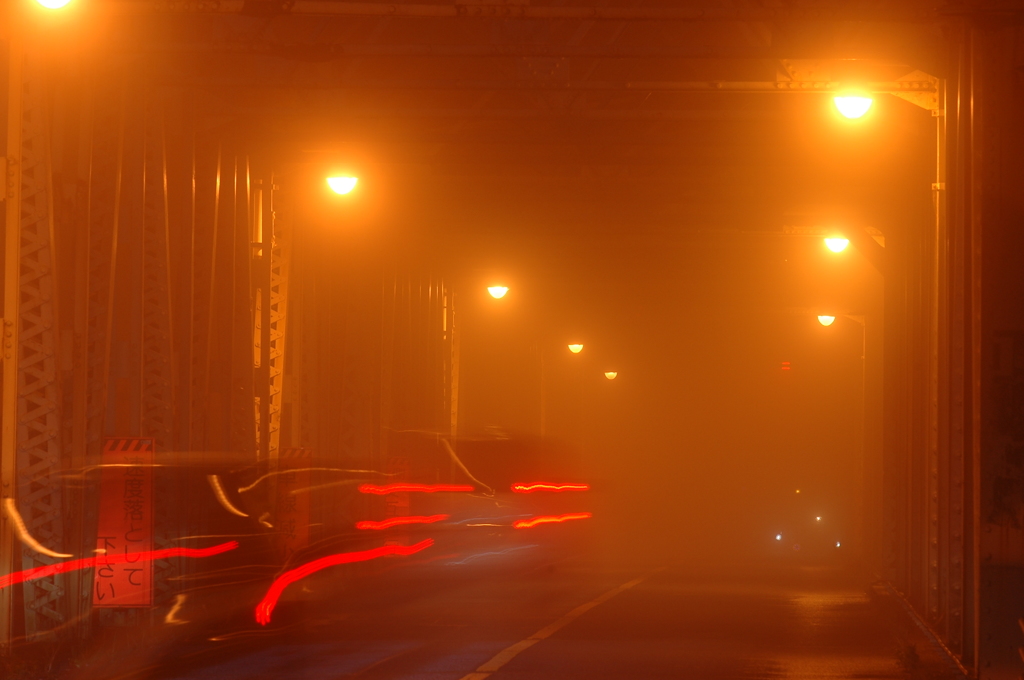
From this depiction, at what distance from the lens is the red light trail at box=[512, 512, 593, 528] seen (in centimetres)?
2044

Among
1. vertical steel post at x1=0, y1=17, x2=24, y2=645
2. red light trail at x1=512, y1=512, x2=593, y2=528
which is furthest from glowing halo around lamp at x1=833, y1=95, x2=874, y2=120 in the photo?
red light trail at x1=512, y1=512, x2=593, y2=528

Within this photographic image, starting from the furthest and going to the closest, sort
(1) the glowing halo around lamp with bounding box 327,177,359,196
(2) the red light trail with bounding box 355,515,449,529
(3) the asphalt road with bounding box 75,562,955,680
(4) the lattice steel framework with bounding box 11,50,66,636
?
(1) the glowing halo around lamp with bounding box 327,177,359,196
(2) the red light trail with bounding box 355,515,449,529
(4) the lattice steel framework with bounding box 11,50,66,636
(3) the asphalt road with bounding box 75,562,955,680

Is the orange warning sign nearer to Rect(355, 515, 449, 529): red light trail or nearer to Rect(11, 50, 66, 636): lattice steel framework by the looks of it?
Rect(11, 50, 66, 636): lattice steel framework

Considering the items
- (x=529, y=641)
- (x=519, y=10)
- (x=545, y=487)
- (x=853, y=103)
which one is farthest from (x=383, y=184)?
(x=519, y=10)

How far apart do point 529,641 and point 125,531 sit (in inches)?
158

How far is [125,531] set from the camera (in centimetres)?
1117

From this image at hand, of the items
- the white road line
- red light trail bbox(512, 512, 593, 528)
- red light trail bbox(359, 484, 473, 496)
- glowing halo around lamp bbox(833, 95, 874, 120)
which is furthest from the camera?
red light trail bbox(512, 512, 593, 528)

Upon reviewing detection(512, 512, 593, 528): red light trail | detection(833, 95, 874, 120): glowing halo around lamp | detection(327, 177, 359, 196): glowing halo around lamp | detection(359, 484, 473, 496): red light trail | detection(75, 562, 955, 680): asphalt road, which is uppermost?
detection(833, 95, 874, 120): glowing halo around lamp

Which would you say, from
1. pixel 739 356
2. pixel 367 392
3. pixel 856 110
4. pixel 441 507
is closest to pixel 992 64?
pixel 856 110

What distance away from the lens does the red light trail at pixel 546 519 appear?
20.4 meters

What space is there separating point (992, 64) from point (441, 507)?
9.84 m

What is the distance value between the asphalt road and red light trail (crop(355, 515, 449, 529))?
910mm

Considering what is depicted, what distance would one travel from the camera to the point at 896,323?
60.3 ft

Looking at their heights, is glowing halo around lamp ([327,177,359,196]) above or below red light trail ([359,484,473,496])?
above
